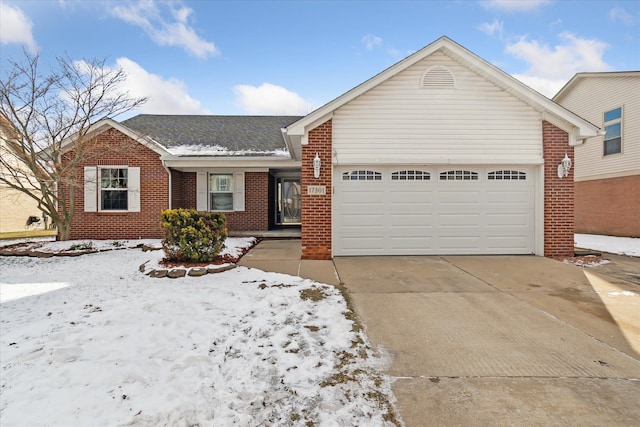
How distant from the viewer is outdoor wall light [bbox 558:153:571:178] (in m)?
7.73

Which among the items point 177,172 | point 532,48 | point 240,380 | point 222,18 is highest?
point 532,48

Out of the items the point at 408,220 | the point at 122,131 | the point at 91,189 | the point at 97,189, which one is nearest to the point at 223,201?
the point at 122,131

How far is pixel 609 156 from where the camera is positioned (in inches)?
516

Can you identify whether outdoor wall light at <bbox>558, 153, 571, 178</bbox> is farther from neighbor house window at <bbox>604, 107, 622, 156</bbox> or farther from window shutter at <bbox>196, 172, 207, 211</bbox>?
window shutter at <bbox>196, 172, 207, 211</bbox>

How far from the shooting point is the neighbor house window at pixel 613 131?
1273 centimetres

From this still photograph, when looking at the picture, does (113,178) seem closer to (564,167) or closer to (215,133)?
(215,133)

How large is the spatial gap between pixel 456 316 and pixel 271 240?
806 centimetres

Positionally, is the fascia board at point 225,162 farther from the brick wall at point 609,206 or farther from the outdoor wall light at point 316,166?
the brick wall at point 609,206

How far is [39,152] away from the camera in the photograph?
985 centimetres

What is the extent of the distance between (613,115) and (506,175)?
30.7 feet

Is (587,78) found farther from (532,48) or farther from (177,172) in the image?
(177,172)

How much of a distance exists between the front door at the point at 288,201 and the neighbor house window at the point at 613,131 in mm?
13264

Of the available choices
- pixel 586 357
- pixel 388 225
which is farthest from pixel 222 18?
pixel 586 357

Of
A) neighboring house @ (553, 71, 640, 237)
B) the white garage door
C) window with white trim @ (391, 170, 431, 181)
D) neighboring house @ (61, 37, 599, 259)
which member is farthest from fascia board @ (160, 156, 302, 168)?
neighboring house @ (553, 71, 640, 237)
